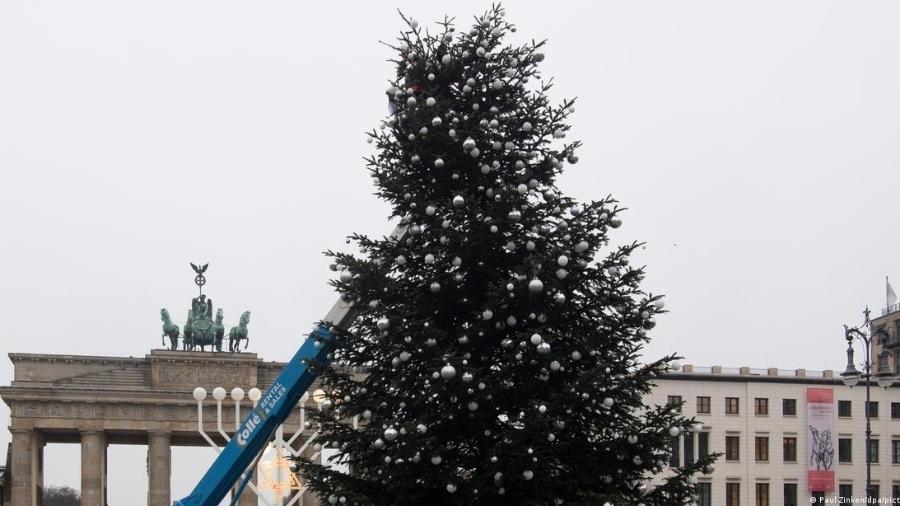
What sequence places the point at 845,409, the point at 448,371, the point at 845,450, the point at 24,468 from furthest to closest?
the point at 24,468 → the point at 845,409 → the point at 845,450 → the point at 448,371

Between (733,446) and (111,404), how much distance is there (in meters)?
41.5

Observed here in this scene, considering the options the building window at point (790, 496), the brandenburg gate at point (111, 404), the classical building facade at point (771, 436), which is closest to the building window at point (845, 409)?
the classical building facade at point (771, 436)

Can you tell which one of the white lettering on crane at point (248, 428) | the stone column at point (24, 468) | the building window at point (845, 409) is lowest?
the white lettering on crane at point (248, 428)

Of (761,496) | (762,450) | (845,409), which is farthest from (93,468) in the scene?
(845,409)

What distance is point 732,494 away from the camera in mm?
89875

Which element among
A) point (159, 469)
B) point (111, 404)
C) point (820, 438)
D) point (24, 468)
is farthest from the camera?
point (111, 404)

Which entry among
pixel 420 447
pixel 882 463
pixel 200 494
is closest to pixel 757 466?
pixel 882 463

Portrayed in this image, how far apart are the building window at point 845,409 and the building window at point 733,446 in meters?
7.15

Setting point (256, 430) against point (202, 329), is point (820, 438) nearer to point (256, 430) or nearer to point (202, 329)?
point (202, 329)

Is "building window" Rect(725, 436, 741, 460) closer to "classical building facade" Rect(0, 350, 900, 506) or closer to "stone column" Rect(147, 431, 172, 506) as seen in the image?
"classical building facade" Rect(0, 350, 900, 506)

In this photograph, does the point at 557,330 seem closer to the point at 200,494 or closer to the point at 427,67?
the point at 427,67

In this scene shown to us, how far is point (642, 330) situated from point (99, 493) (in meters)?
78.1

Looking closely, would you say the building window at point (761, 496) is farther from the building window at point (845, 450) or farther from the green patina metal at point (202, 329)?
the green patina metal at point (202, 329)

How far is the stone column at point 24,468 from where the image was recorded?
94.5 m
